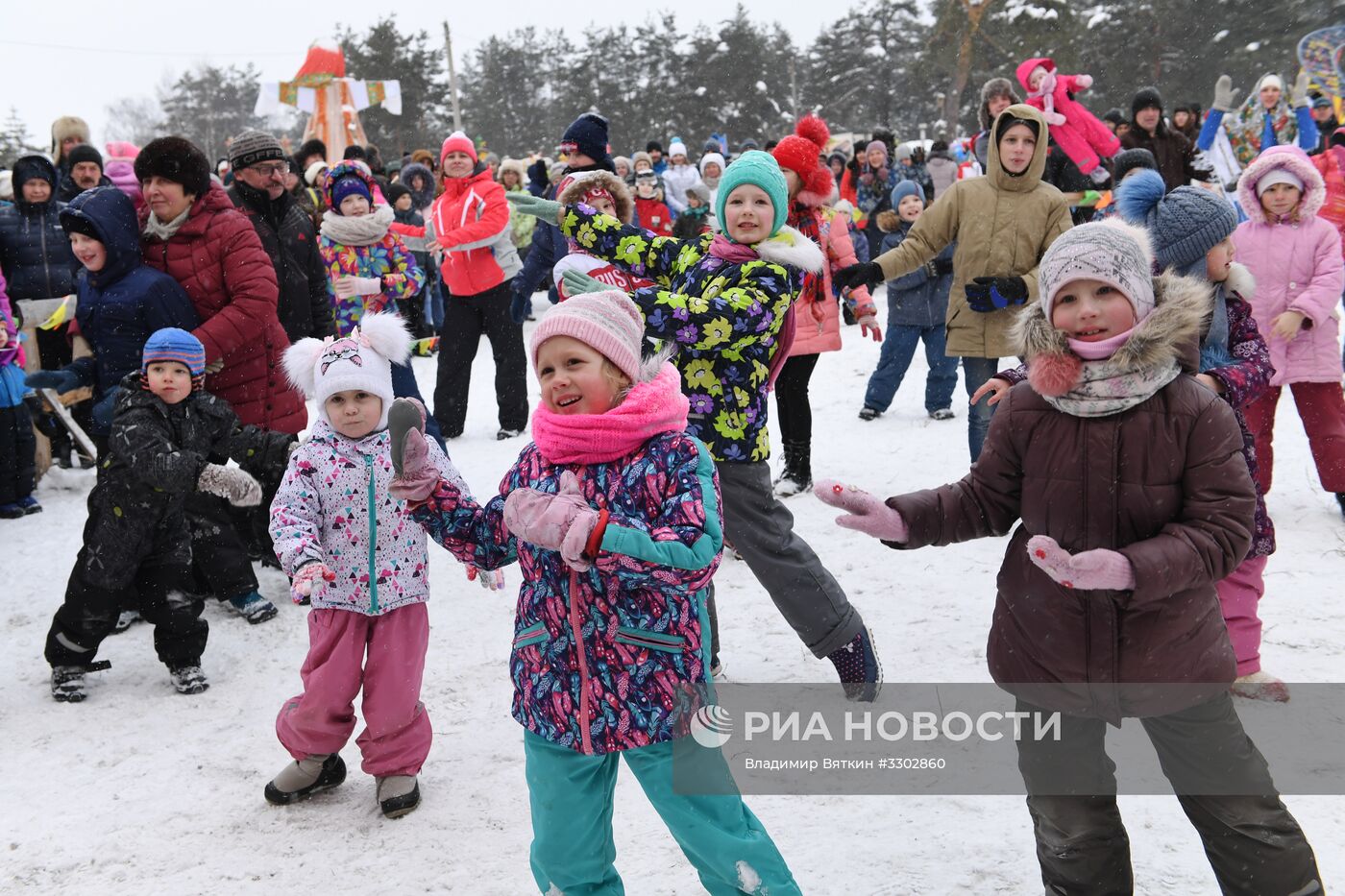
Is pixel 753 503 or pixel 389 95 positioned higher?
pixel 389 95

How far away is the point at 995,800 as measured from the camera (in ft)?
11.5

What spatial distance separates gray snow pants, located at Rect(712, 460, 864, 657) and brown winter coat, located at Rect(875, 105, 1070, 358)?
203 cm

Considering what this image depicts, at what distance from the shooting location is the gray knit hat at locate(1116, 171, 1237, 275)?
12.9 feet

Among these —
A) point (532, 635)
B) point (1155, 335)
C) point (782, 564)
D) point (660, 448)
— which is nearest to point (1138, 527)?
point (1155, 335)

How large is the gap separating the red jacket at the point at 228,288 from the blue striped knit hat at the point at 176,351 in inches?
19.5

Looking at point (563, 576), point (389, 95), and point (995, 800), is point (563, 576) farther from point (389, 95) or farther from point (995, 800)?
point (389, 95)

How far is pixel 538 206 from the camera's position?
4371mm

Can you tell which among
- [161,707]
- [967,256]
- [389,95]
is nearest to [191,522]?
[161,707]

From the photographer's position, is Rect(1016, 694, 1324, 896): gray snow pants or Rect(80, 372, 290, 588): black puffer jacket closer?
Rect(1016, 694, 1324, 896): gray snow pants

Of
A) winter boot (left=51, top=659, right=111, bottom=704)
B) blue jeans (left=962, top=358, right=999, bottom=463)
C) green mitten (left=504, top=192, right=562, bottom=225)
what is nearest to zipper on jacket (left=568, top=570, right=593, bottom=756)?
green mitten (left=504, top=192, right=562, bottom=225)

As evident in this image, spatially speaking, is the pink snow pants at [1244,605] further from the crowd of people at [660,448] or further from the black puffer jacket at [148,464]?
the black puffer jacket at [148,464]

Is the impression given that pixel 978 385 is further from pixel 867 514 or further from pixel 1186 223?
pixel 867 514

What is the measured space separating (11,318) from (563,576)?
5822 millimetres

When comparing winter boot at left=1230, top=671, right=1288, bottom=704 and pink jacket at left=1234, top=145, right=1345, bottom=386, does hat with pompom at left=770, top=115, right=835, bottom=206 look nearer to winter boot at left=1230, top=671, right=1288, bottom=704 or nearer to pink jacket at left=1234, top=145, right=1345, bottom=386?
pink jacket at left=1234, top=145, right=1345, bottom=386
